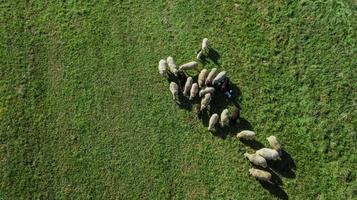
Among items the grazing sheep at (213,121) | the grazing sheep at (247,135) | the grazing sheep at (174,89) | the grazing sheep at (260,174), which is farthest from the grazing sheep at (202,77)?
the grazing sheep at (260,174)

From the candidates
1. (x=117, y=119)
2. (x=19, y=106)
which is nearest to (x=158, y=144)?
(x=117, y=119)

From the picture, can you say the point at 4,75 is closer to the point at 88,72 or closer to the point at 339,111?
the point at 88,72

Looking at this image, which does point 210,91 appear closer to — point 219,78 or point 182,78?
point 219,78

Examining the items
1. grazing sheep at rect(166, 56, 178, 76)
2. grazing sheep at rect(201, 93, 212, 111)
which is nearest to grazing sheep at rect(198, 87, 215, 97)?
grazing sheep at rect(201, 93, 212, 111)

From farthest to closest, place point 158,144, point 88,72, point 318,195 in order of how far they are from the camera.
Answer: point 88,72
point 158,144
point 318,195

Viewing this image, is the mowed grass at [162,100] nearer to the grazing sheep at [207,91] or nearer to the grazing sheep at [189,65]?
the grazing sheep at [189,65]
